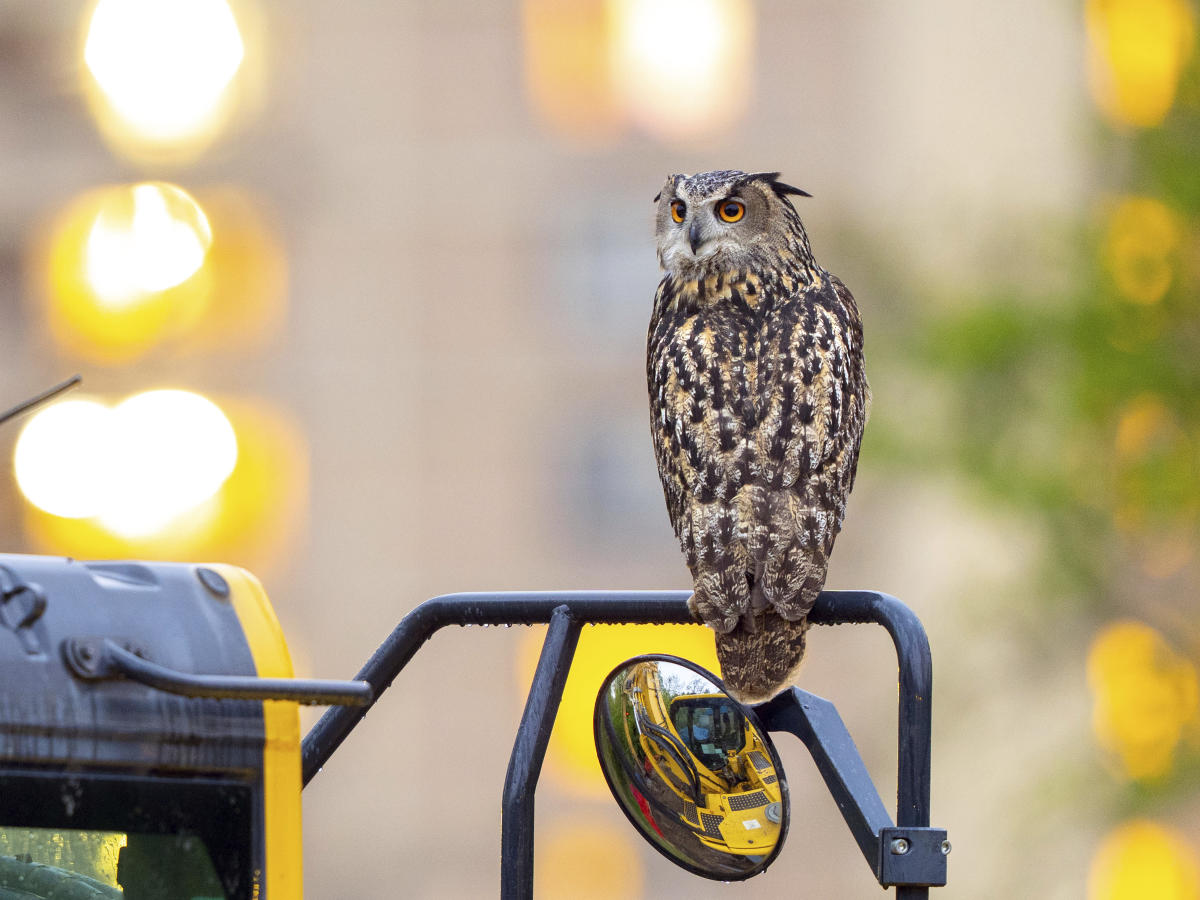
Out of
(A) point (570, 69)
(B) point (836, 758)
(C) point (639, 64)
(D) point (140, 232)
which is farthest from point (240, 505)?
(B) point (836, 758)

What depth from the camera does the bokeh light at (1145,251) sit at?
11258mm

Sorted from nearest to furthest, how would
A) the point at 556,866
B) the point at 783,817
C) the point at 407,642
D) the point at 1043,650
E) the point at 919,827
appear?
the point at 919,827, the point at 783,817, the point at 407,642, the point at 1043,650, the point at 556,866

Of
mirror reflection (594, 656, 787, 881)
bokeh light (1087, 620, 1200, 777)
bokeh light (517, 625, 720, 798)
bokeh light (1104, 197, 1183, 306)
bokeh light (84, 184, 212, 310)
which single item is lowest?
bokeh light (517, 625, 720, 798)

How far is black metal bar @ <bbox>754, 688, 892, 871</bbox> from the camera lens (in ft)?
6.87

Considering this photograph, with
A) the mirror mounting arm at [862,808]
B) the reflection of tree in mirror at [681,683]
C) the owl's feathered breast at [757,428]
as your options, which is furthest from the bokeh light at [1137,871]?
the mirror mounting arm at [862,808]

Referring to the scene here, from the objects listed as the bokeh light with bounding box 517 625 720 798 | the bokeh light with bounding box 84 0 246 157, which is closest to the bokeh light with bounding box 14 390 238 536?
the bokeh light with bounding box 84 0 246 157

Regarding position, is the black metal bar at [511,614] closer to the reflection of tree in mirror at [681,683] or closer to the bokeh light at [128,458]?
the reflection of tree in mirror at [681,683]

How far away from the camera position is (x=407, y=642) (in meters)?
2.59

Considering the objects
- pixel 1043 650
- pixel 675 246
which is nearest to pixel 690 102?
pixel 1043 650

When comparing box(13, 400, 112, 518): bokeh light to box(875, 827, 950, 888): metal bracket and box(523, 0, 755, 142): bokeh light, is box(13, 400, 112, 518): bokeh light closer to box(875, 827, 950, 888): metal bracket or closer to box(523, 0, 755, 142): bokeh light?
box(523, 0, 755, 142): bokeh light

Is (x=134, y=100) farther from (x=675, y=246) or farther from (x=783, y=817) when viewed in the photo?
(x=783, y=817)

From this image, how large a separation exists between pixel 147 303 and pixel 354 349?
3236 mm

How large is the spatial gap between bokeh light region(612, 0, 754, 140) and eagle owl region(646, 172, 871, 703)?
76.5 feet

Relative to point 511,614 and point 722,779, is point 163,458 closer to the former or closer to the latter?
point 511,614
